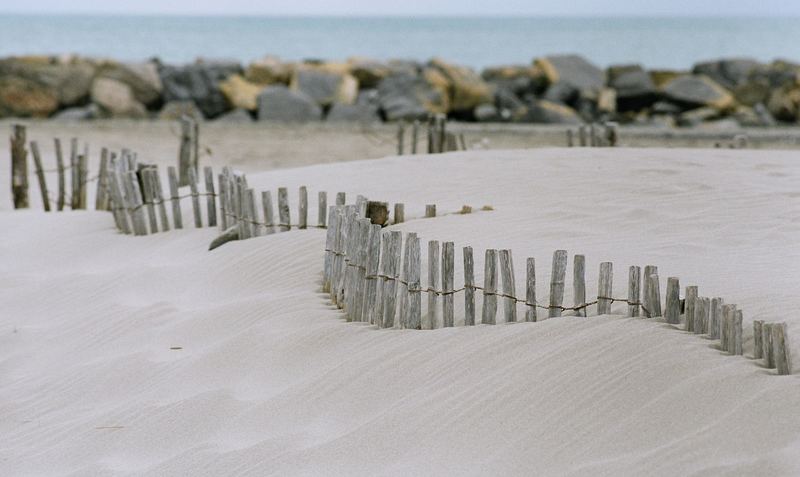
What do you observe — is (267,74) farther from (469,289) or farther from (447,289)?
(469,289)

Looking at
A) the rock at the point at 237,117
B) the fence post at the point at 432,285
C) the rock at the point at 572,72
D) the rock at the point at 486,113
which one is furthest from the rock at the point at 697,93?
the fence post at the point at 432,285

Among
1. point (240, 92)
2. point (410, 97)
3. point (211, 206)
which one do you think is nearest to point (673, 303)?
point (211, 206)

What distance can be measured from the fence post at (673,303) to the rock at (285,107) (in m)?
18.7

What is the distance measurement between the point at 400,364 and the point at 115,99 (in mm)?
19429

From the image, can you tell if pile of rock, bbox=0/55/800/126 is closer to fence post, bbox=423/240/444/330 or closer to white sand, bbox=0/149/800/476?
white sand, bbox=0/149/800/476

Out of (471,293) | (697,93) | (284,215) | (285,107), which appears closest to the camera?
(471,293)

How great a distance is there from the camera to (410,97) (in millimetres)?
23516

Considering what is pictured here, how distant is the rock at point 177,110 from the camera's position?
894 inches

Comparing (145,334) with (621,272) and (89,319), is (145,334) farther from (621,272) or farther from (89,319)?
(621,272)

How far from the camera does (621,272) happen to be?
582cm

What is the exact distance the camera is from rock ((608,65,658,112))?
84.1ft

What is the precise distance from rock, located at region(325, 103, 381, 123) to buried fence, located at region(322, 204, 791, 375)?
1679 centimetres

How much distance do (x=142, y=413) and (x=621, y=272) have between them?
267cm

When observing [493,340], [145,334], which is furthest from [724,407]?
[145,334]
